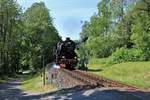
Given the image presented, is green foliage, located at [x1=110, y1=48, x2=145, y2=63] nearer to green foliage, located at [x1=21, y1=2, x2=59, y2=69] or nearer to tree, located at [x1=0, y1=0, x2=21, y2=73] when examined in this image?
tree, located at [x1=0, y1=0, x2=21, y2=73]

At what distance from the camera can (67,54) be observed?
1893 inches

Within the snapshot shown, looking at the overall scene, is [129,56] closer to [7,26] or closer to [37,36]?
[7,26]

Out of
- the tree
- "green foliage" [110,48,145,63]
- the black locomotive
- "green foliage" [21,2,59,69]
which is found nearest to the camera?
the black locomotive

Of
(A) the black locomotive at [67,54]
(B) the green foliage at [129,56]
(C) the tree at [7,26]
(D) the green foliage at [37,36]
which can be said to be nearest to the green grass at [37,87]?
(A) the black locomotive at [67,54]

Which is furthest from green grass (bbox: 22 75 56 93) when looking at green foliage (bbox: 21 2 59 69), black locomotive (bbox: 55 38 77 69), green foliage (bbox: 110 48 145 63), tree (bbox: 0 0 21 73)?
green foliage (bbox: 21 2 59 69)

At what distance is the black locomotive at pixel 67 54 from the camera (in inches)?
1870

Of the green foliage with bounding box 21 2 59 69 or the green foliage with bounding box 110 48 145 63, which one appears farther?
the green foliage with bounding box 21 2 59 69

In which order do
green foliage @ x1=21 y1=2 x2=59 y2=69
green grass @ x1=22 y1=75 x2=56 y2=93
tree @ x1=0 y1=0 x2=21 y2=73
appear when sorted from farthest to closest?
green foliage @ x1=21 y1=2 x2=59 y2=69 < tree @ x1=0 y1=0 x2=21 y2=73 < green grass @ x1=22 y1=75 x2=56 y2=93

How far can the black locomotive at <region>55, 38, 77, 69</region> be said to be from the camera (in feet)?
156

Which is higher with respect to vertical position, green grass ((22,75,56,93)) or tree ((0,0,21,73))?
tree ((0,0,21,73))

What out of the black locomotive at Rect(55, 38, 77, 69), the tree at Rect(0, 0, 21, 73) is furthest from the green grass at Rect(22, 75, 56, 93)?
the tree at Rect(0, 0, 21, 73)

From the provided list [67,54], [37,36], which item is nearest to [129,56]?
[67,54]

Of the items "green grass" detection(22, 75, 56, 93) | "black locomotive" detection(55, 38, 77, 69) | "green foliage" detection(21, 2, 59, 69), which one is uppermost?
"green foliage" detection(21, 2, 59, 69)

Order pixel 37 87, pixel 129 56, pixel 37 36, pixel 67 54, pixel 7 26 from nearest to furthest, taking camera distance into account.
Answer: pixel 67 54
pixel 37 87
pixel 129 56
pixel 7 26
pixel 37 36
